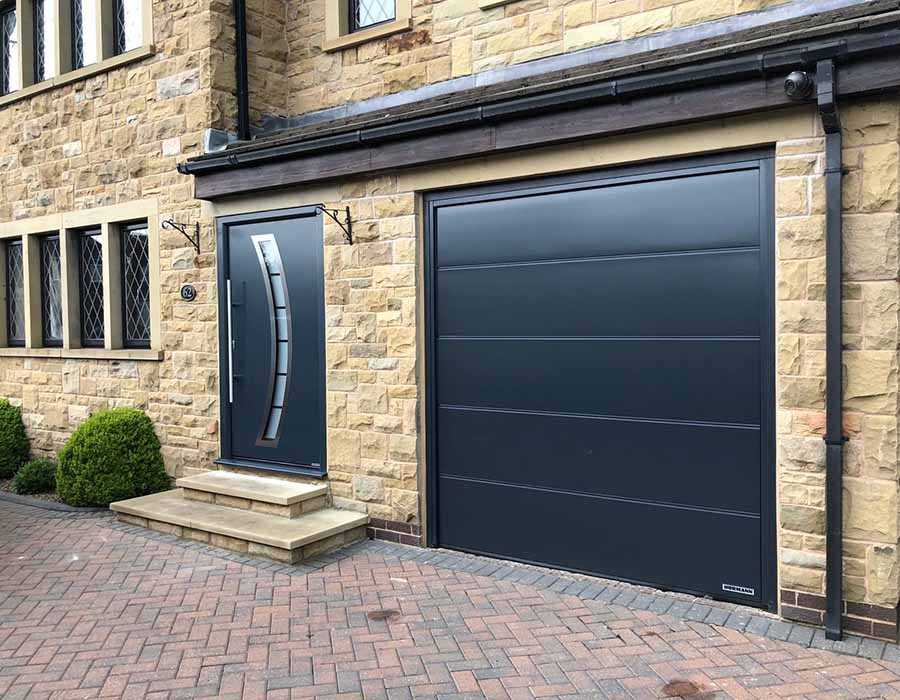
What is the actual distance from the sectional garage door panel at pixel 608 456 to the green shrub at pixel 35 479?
17.2 ft

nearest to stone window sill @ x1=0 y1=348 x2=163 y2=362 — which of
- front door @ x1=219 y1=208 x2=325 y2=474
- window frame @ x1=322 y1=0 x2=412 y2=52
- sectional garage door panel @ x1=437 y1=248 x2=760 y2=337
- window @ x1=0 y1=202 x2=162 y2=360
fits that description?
window @ x1=0 y1=202 x2=162 y2=360

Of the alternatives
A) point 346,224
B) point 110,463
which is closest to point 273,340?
point 346,224

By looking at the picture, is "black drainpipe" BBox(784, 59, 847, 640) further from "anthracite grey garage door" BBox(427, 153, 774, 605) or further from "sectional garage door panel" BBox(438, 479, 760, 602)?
"sectional garage door panel" BBox(438, 479, 760, 602)

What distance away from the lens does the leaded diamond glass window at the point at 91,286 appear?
9117mm

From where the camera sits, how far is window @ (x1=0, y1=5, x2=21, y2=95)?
33.7 feet

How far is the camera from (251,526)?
6.20m

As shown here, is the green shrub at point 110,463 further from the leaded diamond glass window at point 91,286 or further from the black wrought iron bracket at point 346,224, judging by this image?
the black wrought iron bracket at point 346,224

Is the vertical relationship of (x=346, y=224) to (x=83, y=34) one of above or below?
below

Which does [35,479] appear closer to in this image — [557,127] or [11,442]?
[11,442]

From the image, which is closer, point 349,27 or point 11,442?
point 349,27

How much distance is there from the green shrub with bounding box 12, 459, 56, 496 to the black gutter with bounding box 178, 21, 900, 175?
431 centimetres

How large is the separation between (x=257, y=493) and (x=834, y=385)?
4.56 m

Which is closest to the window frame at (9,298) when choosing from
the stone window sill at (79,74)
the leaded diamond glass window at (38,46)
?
the stone window sill at (79,74)

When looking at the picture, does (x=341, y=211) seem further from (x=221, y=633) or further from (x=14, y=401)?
(x=14, y=401)
